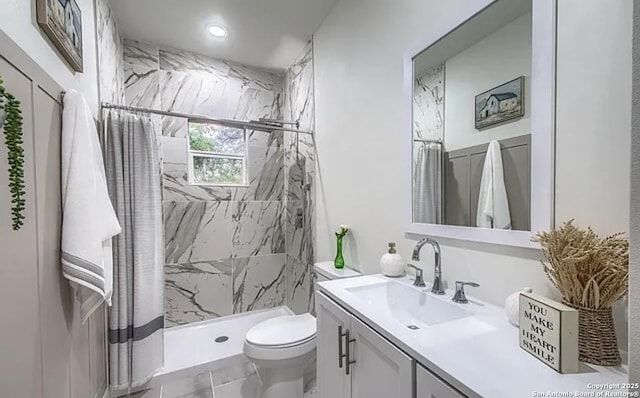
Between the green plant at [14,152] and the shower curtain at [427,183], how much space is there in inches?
59.0

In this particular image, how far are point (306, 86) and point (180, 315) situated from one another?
251cm

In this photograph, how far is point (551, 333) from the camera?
664 mm

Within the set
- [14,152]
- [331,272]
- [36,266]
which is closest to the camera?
[14,152]

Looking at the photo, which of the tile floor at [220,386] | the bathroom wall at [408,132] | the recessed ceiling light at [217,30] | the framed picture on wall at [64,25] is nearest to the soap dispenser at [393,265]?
the bathroom wall at [408,132]

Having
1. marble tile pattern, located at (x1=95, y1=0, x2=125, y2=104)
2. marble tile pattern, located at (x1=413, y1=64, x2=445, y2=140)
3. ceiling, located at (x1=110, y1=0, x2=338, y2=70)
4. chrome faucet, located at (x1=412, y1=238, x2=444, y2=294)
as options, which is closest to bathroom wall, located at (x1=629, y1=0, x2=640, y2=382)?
chrome faucet, located at (x1=412, y1=238, x2=444, y2=294)

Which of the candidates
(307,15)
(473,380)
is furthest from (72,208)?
(307,15)

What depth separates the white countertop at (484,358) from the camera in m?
0.60

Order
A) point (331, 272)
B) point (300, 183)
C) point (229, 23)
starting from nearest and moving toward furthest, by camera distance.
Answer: point (331, 272) → point (229, 23) → point (300, 183)

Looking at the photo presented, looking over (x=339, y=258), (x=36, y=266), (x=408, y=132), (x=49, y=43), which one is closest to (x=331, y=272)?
(x=339, y=258)

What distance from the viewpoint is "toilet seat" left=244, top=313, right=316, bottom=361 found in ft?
5.37

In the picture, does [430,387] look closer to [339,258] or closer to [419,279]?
[419,279]

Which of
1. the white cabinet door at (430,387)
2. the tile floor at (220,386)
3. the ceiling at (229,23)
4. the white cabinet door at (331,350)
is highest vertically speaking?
the ceiling at (229,23)

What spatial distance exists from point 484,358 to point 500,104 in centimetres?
86

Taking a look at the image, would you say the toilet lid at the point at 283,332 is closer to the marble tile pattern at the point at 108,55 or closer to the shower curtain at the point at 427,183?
the shower curtain at the point at 427,183
